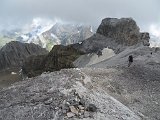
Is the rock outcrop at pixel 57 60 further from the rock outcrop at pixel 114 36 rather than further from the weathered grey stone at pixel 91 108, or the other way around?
the weathered grey stone at pixel 91 108

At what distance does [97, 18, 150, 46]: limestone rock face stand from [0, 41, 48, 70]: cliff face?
97.7 m

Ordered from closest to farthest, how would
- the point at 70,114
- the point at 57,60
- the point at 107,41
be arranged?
the point at 70,114 < the point at 107,41 < the point at 57,60

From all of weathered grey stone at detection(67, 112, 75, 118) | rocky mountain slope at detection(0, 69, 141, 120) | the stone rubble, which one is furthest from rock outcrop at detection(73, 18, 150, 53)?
weathered grey stone at detection(67, 112, 75, 118)

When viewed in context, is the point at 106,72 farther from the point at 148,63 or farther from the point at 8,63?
the point at 8,63

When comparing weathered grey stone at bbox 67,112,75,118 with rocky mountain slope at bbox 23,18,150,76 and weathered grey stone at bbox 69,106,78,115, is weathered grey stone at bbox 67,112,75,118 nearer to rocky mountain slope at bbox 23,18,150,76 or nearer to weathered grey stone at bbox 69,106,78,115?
weathered grey stone at bbox 69,106,78,115

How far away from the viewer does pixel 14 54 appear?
182 metres

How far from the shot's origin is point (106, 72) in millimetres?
32000

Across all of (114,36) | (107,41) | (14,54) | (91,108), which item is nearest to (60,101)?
(91,108)

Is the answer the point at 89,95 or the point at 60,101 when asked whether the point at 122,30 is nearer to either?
the point at 89,95

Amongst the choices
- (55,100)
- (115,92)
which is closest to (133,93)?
(115,92)

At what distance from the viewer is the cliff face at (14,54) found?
7003 inches

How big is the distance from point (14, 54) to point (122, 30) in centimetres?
10765

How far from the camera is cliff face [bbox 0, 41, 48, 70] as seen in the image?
177875 millimetres

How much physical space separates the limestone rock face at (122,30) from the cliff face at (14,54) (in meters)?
97.7
